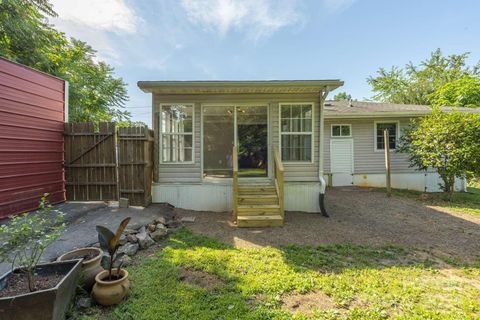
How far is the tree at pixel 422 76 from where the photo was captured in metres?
20.5

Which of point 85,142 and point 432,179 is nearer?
point 85,142

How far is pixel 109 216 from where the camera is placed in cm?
479

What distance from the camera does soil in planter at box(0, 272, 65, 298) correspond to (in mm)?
1871

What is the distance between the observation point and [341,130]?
387 inches

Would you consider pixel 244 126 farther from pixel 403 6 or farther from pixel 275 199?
pixel 403 6

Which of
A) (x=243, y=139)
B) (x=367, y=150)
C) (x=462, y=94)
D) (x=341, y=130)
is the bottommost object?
(x=367, y=150)

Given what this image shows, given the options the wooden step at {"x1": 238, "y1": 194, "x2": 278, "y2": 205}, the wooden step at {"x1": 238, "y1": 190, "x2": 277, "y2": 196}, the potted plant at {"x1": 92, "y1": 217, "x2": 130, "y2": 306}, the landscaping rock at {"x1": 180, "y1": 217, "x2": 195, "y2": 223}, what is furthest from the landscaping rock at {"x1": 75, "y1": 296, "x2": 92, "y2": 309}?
the wooden step at {"x1": 238, "y1": 190, "x2": 277, "y2": 196}

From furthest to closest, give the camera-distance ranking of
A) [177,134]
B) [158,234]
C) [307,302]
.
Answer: [177,134] < [158,234] < [307,302]

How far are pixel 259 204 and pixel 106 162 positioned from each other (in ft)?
13.1

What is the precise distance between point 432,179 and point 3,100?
538 inches

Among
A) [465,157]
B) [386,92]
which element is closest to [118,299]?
[465,157]

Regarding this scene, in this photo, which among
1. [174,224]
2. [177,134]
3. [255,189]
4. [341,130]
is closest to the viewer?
[174,224]

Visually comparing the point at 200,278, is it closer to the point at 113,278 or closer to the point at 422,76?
the point at 113,278

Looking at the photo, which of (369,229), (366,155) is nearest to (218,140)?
(369,229)
